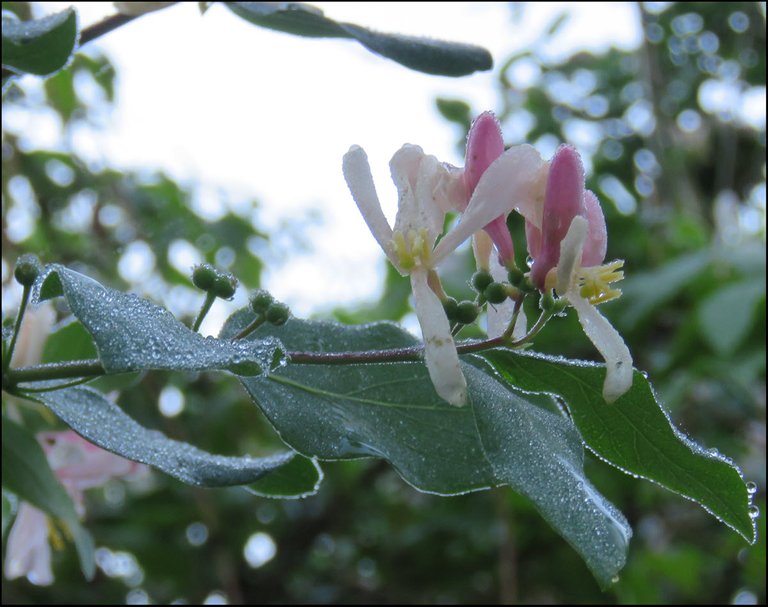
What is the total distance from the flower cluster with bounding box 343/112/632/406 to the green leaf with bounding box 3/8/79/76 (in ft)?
0.85

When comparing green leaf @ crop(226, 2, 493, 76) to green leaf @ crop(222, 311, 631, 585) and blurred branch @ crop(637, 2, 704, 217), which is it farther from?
blurred branch @ crop(637, 2, 704, 217)

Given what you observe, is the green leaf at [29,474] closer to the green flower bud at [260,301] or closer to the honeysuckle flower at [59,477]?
the honeysuckle flower at [59,477]

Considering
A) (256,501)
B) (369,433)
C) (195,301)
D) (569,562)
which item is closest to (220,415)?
(256,501)

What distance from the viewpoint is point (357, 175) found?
580 mm

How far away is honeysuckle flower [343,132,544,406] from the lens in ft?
1.86

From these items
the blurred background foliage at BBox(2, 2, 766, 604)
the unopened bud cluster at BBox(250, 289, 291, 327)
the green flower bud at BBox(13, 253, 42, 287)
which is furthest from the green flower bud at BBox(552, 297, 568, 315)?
the blurred background foliage at BBox(2, 2, 766, 604)

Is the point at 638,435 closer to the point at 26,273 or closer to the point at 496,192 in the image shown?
the point at 496,192

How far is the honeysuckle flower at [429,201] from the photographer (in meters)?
0.57

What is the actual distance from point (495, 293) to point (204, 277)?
177mm

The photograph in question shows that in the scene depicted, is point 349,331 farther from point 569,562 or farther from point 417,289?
point 569,562

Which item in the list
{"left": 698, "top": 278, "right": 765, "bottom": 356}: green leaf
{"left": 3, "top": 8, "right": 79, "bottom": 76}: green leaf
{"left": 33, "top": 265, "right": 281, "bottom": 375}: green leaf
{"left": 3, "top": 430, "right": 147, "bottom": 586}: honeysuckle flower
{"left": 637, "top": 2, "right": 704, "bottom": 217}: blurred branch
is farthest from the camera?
{"left": 637, "top": 2, "right": 704, "bottom": 217}: blurred branch

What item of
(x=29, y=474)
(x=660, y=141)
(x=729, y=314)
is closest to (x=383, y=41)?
(x=29, y=474)

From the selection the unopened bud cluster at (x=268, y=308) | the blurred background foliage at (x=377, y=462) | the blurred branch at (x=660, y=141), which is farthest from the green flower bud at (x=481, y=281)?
the blurred branch at (x=660, y=141)

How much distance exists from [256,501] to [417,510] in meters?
0.37
